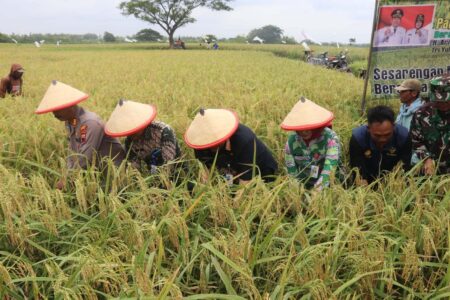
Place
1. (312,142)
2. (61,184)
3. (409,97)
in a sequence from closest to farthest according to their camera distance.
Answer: (61,184)
(312,142)
(409,97)

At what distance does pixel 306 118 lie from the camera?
2.45 meters

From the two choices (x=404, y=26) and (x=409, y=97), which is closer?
(x=409, y=97)

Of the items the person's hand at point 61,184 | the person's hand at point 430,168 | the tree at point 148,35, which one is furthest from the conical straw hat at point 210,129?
the tree at point 148,35

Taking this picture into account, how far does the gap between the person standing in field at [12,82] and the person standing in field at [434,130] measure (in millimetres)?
5919

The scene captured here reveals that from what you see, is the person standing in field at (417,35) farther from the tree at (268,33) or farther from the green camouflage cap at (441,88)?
the tree at (268,33)

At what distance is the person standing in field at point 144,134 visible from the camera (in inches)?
98.4

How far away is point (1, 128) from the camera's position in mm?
3480

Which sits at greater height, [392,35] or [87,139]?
[392,35]

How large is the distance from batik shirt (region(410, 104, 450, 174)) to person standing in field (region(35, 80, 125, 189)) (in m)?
2.23

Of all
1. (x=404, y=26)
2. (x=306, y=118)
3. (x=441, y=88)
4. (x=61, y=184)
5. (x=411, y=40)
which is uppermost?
(x=404, y=26)

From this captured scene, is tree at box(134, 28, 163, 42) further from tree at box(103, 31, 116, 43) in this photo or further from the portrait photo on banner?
the portrait photo on banner

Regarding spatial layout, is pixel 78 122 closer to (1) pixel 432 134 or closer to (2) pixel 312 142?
(2) pixel 312 142

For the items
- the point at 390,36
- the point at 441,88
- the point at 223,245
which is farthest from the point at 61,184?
the point at 390,36

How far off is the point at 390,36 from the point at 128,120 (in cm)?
335
